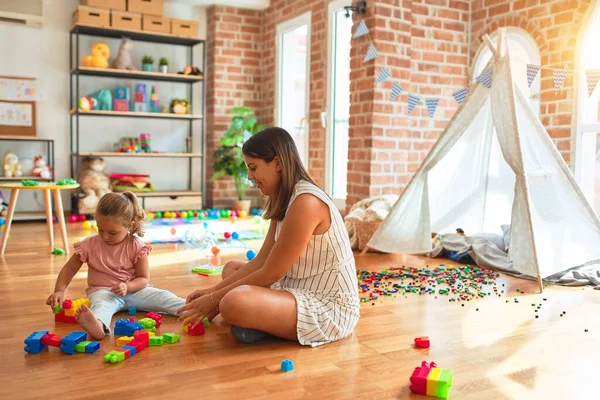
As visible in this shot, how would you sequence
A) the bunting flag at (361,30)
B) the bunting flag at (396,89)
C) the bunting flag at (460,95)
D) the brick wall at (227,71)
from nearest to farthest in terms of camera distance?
the bunting flag at (460,95) < the bunting flag at (396,89) < the bunting flag at (361,30) < the brick wall at (227,71)

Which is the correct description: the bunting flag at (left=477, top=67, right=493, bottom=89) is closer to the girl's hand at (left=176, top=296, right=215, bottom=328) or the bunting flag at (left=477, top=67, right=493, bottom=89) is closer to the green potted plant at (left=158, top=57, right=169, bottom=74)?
the girl's hand at (left=176, top=296, right=215, bottom=328)

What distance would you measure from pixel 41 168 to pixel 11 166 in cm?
26

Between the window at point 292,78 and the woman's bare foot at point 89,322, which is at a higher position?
the window at point 292,78

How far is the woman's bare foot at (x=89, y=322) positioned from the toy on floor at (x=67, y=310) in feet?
0.56

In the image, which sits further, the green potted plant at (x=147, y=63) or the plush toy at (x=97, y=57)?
the green potted plant at (x=147, y=63)

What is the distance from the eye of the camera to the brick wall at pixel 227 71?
6.94m

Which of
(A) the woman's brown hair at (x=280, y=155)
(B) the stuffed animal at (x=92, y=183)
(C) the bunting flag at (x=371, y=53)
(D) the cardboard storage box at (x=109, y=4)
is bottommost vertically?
(B) the stuffed animal at (x=92, y=183)

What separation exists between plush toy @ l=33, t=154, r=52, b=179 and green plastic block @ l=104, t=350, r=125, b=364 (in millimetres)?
4317

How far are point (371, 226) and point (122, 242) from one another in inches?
80.7

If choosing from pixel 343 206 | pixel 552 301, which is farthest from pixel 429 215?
pixel 343 206

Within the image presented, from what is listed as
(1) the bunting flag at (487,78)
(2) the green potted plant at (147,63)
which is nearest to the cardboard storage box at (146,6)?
(2) the green potted plant at (147,63)

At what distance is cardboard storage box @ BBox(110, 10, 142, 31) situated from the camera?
6202 millimetres

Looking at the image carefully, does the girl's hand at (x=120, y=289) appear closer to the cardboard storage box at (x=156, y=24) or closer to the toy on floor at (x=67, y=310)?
the toy on floor at (x=67, y=310)

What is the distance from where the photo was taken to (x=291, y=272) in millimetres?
2357
